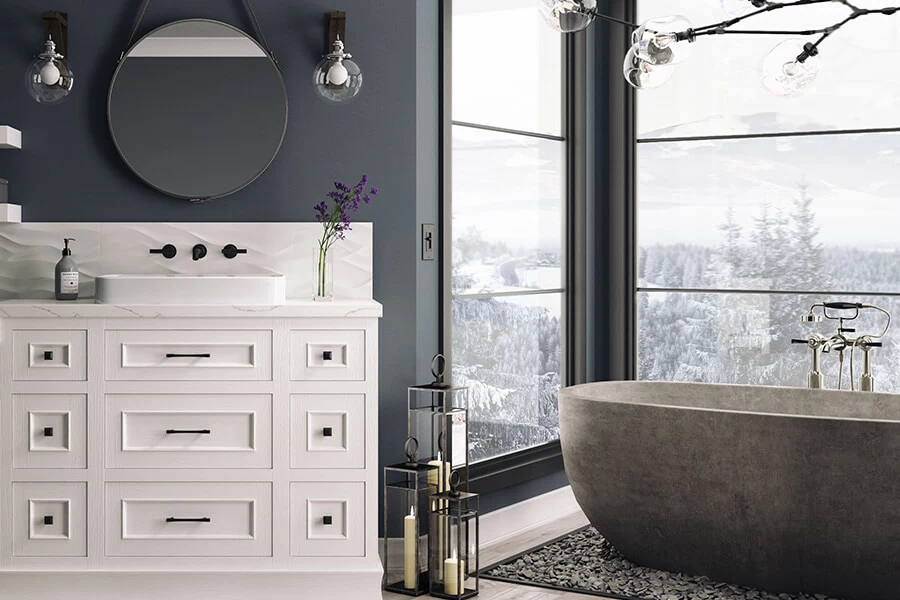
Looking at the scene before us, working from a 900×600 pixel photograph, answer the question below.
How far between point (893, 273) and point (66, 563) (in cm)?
365

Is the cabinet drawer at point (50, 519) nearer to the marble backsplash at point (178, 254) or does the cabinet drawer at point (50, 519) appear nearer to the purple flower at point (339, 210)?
the marble backsplash at point (178, 254)

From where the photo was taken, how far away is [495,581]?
12.2ft

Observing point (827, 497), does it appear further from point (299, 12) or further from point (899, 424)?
point (299, 12)

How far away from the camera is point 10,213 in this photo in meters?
3.58

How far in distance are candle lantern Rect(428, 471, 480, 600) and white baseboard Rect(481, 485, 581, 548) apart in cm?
64

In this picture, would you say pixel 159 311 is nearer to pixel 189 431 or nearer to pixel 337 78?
pixel 189 431

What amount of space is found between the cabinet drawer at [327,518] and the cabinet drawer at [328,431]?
0.26 ft

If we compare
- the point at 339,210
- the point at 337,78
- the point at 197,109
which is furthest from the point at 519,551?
the point at 197,109

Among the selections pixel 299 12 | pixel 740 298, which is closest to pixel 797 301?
pixel 740 298

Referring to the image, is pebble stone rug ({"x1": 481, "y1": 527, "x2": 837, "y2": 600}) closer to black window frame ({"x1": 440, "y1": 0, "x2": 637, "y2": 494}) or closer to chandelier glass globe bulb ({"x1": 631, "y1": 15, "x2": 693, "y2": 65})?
black window frame ({"x1": 440, "y1": 0, "x2": 637, "y2": 494})

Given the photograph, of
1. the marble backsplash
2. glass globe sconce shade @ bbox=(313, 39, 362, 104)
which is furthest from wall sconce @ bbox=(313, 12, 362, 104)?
the marble backsplash

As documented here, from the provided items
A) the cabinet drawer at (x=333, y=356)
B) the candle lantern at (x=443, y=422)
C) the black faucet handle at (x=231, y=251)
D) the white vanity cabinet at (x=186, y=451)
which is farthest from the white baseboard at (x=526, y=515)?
the black faucet handle at (x=231, y=251)

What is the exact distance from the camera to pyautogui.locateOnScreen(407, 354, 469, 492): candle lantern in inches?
142

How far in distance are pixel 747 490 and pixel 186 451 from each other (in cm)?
187
